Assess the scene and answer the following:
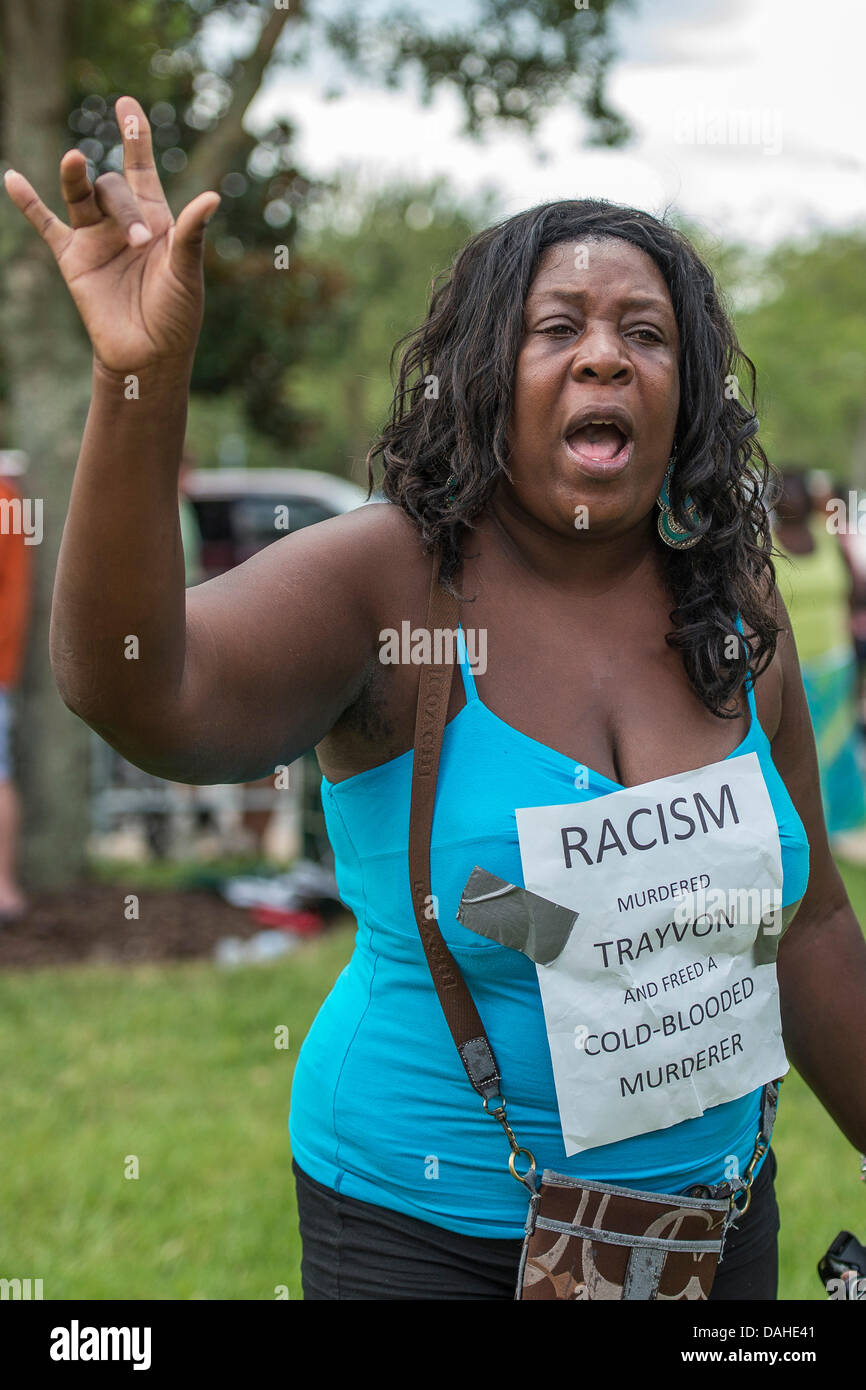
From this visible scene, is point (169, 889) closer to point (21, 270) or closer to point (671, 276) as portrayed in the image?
point (21, 270)

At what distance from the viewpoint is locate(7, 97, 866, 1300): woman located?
68.9 inches

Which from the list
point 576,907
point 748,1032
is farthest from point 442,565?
point 748,1032

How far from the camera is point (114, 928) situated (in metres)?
6.39

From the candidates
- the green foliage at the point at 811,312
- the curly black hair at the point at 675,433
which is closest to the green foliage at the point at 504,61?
the curly black hair at the point at 675,433

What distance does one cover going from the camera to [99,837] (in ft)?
31.3

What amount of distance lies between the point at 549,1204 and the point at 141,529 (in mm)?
1025

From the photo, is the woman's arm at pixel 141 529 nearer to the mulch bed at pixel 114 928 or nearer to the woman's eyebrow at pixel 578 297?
the woman's eyebrow at pixel 578 297

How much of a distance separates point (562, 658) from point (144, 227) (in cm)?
82

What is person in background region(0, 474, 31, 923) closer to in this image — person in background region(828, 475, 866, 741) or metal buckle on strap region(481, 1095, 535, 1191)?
metal buckle on strap region(481, 1095, 535, 1191)

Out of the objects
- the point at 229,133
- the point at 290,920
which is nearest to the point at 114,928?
the point at 290,920

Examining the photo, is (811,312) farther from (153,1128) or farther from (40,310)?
(153,1128)

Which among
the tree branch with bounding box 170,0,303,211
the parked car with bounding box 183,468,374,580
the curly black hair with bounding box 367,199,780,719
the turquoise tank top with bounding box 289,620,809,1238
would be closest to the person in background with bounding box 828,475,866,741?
the parked car with bounding box 183,468,374,580

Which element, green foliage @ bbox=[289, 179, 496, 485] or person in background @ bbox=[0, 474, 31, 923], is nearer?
person in background @ bbox=[0, 474, 31, 923]

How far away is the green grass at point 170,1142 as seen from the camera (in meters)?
3.45
